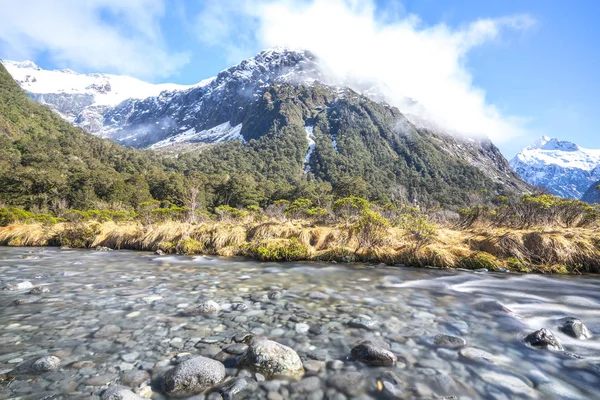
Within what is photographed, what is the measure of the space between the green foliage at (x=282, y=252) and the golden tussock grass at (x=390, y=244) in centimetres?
4

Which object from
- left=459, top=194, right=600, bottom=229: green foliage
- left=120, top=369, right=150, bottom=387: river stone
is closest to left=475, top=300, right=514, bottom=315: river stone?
left=120, top=369, right=150, bottom=387: river stone

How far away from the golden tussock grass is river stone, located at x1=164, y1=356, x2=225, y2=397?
8.18 metres

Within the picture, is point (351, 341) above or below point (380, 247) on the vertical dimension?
below

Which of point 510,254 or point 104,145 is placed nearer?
point 510,254

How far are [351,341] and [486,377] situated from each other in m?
1.54

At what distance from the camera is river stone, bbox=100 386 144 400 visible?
8.48ft

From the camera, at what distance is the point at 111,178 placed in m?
57.2

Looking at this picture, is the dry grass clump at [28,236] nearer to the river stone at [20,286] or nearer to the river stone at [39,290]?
the river stone at [20,286]

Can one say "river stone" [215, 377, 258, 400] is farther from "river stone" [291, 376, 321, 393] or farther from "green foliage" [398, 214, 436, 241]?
"green foliage" [398, 214, 436, 241]

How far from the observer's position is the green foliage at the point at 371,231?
11.4 metres

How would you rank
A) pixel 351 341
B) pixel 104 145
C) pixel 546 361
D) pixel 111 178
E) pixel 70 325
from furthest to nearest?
pixel 104 145, pixel 111 178, pixel 70 325, pixel 351 341, pixel 546 361

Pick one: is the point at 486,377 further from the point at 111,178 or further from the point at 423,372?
the point at 111,178

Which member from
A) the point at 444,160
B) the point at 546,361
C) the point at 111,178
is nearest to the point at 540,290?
the point at 546,361

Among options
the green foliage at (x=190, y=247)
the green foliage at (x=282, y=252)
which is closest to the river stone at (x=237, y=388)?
the green foliage at (x=282, y=252)
